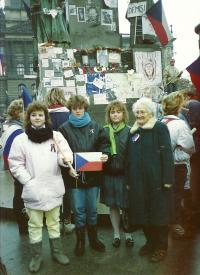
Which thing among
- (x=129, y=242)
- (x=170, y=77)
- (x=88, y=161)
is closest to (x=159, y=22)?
(x=170, y=77)

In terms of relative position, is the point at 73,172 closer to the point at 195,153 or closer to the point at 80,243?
the point at 80,243

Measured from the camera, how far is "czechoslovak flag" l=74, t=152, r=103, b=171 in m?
4.61

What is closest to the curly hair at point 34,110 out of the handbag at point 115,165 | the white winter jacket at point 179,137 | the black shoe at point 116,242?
the handbag at point 115,165

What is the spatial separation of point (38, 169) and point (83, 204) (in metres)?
0.74

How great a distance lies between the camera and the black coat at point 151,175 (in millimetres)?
4516

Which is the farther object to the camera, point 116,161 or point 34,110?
point 116,161

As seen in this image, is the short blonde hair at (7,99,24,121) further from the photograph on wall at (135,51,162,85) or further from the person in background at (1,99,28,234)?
the photograph on wall at (135,51,162,85)

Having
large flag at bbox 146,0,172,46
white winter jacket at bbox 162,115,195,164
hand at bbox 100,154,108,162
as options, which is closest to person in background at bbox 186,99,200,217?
white winter jacket at bbox 162,115,195,164

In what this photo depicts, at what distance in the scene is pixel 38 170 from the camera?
14.6ft

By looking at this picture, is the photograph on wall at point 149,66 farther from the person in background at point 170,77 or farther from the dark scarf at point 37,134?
the dark scarf at point 37,134

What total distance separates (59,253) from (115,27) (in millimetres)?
6426

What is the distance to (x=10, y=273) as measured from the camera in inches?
177

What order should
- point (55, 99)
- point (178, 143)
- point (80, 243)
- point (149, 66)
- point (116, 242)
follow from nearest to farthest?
point (80, 243) < point (178, 143) < point (116, 242) < point (55, 99) < point (149, 66)

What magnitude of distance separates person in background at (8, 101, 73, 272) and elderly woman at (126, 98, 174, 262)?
0.73 m
